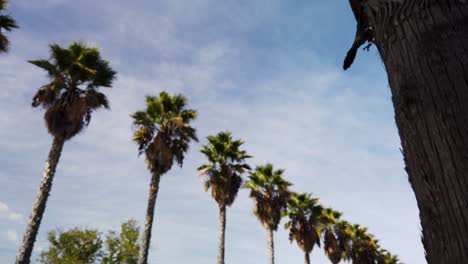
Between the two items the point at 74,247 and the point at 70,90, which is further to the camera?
the point at 74,247

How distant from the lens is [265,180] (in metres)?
27.1

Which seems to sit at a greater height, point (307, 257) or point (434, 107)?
point (307, 257)

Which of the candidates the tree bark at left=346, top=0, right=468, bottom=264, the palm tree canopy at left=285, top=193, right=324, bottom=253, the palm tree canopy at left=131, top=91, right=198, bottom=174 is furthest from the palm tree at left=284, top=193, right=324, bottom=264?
the tree bark at left=346, top=0, right=468, bottom=264

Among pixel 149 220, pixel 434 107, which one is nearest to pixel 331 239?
pixel 149 220

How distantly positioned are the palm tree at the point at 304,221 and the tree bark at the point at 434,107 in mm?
28163

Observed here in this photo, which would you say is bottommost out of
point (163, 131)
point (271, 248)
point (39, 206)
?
point (39, 206)

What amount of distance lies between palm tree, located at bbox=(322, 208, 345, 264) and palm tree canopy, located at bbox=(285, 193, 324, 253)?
10.2 feet

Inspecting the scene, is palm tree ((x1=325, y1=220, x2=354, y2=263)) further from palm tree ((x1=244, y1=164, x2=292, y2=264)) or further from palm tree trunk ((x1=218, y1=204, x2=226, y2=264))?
palm tree trunk ((x1=218, y1=204, x2=226, y2=264))

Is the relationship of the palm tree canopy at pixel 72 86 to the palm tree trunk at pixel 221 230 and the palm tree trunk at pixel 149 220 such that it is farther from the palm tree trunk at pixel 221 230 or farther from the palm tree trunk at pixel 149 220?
the palm tree trunk at pixel 221 230

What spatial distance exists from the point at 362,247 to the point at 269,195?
1873 cm

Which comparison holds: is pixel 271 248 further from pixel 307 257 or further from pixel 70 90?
pixel 70 90

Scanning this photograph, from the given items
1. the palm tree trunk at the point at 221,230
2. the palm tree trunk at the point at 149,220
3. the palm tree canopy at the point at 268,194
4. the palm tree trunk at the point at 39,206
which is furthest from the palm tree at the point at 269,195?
the palm tree trunk at the point at 39,206

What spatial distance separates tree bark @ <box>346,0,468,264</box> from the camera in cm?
109

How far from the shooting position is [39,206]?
41.2ft
